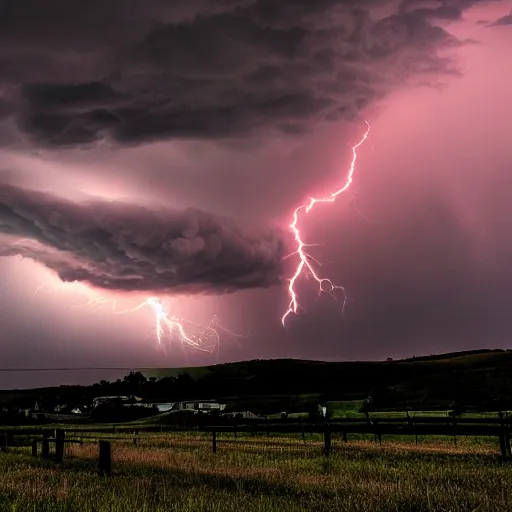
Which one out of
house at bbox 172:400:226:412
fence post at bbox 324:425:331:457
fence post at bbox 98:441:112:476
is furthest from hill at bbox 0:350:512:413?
fence post at bbox 98:441:112:476

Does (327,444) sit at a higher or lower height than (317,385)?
higher

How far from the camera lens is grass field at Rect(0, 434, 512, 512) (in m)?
12.6

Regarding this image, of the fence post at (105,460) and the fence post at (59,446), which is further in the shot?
the fence post at (59,446)

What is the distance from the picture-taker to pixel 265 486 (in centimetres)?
1588

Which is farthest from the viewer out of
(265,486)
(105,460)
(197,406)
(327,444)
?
(197,406)

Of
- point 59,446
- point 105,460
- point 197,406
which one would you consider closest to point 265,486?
point 105,460

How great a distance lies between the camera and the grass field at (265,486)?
12570mm

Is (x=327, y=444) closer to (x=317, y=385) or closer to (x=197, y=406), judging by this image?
(x=197, y=406)

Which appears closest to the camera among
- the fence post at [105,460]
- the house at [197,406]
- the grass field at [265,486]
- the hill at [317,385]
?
the grass field at [265,486]

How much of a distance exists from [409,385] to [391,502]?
111m

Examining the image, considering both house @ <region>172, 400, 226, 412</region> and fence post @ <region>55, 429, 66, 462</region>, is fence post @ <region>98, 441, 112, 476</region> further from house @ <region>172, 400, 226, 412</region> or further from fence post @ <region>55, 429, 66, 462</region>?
house @ <region>172, 400, 226, 412</region>

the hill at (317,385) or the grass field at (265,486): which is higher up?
the grass field at (265,486)

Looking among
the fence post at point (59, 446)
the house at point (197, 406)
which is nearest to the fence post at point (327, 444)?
the fence post at point (59, 446)

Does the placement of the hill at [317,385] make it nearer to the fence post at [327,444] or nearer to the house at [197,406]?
the house at [197,406]
